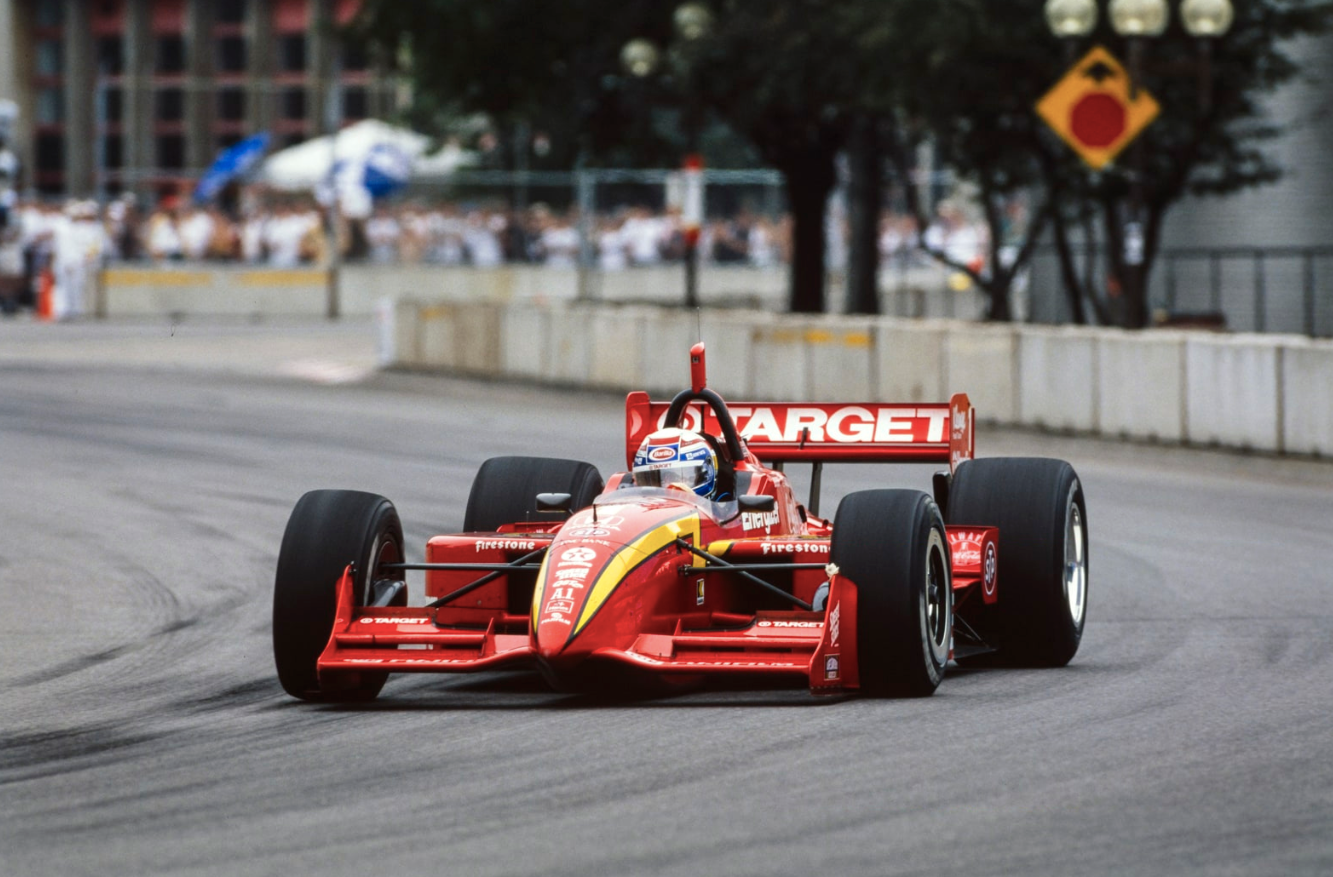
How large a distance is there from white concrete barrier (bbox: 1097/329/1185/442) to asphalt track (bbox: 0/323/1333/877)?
376cm

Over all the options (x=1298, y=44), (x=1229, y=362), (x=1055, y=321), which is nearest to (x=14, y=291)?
(x=1055, y=321)

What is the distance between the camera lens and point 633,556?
822cm

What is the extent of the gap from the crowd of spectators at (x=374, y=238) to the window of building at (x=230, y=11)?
71.1ft

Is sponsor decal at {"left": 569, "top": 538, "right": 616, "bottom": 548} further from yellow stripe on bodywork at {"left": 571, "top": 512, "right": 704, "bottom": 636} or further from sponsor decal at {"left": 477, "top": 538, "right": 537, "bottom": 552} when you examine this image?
sponsor decal at {"left": 477, "top": 538, "right": 537, "bottom": 552}

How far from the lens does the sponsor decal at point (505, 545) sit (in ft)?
29.5

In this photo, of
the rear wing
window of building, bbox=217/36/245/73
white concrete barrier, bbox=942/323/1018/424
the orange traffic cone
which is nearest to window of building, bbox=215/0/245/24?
window of building, bbox=217/36/245/73

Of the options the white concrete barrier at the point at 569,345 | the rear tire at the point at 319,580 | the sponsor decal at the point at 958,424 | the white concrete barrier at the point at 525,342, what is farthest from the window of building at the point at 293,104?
the rear tire at the point at 319,580

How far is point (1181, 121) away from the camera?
79.5 ft

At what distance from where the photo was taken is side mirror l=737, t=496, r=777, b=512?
29.7 feet

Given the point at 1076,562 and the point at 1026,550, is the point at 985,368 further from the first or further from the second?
→ the point at 1026,550

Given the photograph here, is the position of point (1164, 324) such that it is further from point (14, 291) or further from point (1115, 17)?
point (14, 291)

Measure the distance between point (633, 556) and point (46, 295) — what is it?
33.7m

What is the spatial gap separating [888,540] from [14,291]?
1363 inches

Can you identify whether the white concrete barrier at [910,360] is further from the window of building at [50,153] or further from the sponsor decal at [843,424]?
the window of building at [50,153]
